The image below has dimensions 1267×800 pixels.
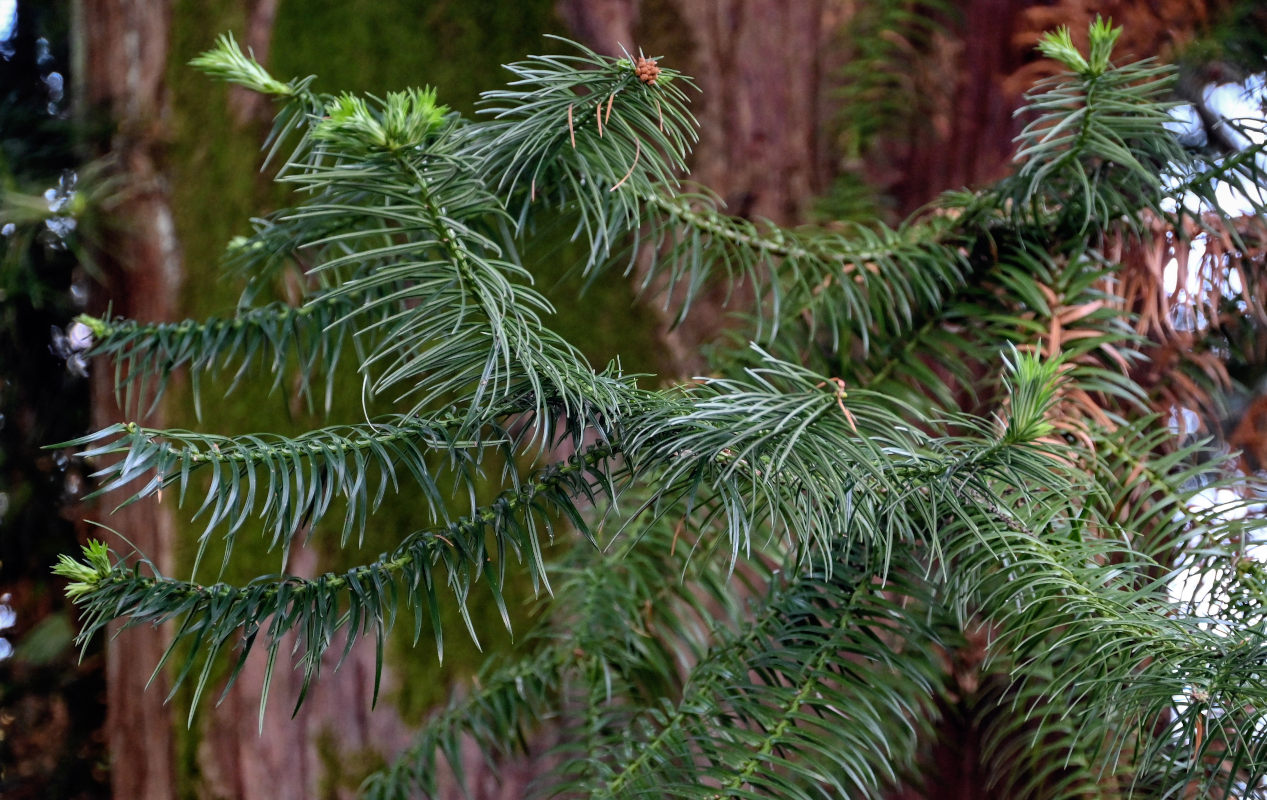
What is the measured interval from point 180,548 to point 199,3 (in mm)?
511

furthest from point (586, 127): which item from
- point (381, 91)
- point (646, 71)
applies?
point (381, 91)

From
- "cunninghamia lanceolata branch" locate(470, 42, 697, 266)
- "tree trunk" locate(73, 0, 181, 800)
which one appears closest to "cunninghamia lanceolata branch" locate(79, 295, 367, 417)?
"cunninghamia lanceolata branch" locate(470, 42, 697, 266)

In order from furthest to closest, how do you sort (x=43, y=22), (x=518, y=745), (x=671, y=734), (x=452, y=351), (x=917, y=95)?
1. (x=43, y=22)
2. (x=917, y=95)
3. (x=518, y=745)
4. (x=671, y=734)
5. (x=452, y=351)

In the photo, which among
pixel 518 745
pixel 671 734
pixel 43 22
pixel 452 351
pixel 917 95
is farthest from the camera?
pixel 43 22

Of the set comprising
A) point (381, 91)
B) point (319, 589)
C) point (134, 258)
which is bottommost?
point (319, 589)

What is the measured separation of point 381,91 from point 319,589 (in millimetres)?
556

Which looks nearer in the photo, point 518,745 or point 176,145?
point 518,745

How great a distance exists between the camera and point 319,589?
31 centimetres

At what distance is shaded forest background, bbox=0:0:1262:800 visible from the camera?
72 cm

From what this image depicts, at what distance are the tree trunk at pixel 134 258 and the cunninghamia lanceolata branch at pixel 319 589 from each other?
53cm

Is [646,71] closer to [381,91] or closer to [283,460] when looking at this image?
[283,460]

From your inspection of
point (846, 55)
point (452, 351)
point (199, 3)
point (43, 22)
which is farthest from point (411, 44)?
point (43, 22)

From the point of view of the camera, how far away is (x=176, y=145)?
834 millimetres

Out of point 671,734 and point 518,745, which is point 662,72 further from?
point 518,745
